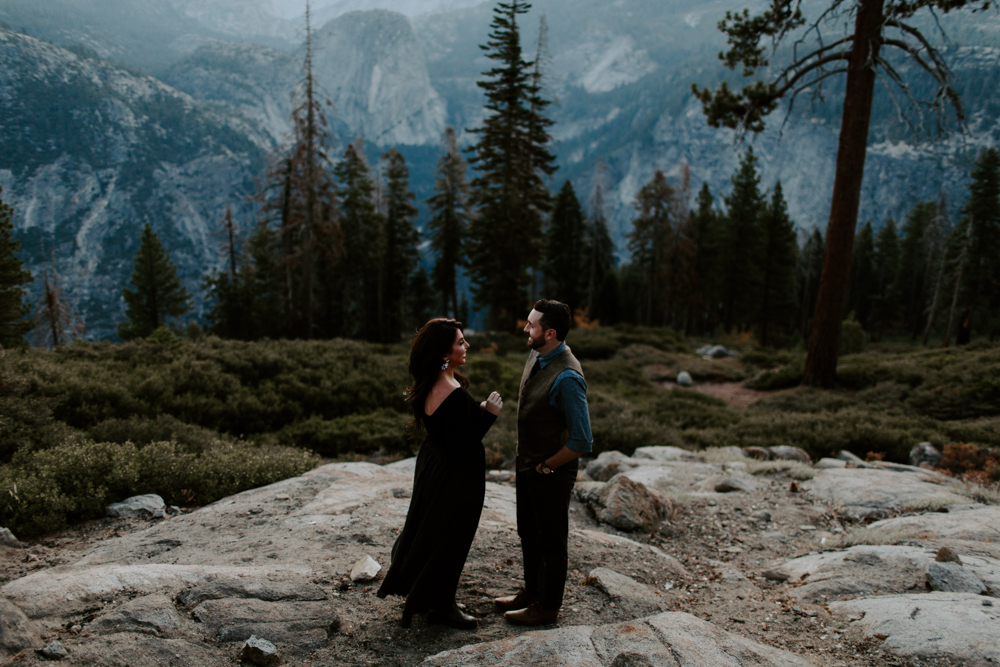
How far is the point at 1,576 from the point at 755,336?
49.7 meters

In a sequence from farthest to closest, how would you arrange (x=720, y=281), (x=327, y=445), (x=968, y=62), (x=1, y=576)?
(x=968, y=62)
(x=720, y=281)
(x=327, y=445)
(x=1, y=576)

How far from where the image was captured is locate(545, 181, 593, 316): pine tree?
45188 mm

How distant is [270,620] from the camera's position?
3.38 meters

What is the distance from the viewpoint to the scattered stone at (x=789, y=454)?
9.09 m

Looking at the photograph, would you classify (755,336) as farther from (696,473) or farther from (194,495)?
(194,495)

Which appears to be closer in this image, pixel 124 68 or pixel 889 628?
pixel 889 628

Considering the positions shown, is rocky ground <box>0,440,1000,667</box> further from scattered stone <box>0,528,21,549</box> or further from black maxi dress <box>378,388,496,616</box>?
black maxi dress <box>378,388,496,616</box>

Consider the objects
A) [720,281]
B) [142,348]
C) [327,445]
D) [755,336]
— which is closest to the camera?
[327,445]

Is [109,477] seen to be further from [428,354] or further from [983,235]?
[983,235]

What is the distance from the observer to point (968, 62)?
14788 centimetres

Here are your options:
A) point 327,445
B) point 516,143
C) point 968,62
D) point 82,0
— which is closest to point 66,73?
point 82,0

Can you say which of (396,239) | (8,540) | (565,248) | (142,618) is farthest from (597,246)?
(142,618)

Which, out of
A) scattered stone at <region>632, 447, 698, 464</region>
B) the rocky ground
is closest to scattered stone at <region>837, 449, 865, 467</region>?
the rocky ground

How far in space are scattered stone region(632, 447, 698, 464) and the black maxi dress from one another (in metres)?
6.33
